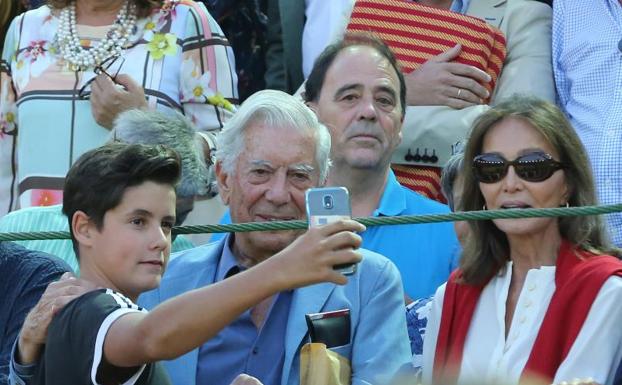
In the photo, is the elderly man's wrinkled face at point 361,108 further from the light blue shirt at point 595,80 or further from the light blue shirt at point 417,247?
the light blue shirt at point 595,80

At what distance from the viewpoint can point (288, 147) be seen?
4801 millimetres

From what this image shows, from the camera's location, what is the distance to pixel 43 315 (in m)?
3.96

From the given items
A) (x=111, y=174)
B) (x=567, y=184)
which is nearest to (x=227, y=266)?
(x=111, y=174)

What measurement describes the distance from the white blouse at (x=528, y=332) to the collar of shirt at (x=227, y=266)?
1.98 feet

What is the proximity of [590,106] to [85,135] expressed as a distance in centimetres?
191

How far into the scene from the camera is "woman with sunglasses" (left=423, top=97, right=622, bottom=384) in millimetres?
4148

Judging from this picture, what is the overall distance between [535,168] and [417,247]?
3.29 ft

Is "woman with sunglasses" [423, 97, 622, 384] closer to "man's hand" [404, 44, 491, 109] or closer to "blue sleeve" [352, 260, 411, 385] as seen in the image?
"blue sleeve" [352, 260, 411, 385]

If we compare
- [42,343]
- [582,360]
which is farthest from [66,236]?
[582,360]

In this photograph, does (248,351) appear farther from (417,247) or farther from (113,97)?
(113,97)

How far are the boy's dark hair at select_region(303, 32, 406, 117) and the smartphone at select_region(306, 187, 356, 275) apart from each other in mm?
2263

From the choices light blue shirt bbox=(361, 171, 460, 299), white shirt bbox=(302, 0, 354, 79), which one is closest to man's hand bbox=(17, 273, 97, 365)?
light blue shirt bbox=(361, 171, 460, 299)

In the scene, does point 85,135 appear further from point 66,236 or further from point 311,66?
point 66,236

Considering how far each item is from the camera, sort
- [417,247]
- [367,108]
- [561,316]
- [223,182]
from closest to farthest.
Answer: [561,316] < [223,182] < [417,247] < [367,108]
